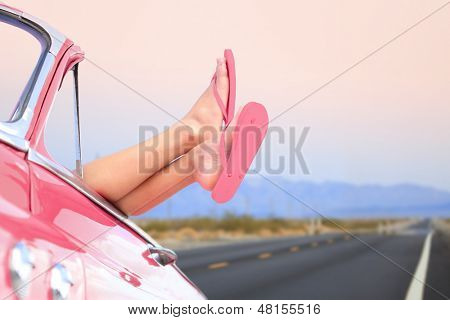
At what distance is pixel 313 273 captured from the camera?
555 cm

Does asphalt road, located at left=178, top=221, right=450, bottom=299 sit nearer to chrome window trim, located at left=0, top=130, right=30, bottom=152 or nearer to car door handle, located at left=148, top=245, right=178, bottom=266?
car door handle, located at left=148, top=245, right=178, bottom=266

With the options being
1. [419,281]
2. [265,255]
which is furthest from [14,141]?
[265,255]

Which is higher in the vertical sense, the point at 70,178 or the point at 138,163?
the point at 138,163

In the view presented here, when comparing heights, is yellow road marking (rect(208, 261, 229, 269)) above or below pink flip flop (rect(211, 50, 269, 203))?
above

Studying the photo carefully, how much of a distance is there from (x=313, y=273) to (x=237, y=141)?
4046 millimetres

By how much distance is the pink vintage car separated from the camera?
0.89 m

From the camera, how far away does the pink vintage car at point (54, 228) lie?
0.89m

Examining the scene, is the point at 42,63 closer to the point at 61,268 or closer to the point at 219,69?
the point at 61,268

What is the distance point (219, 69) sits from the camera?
1766 mm

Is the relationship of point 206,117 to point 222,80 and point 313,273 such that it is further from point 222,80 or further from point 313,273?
point 313,273

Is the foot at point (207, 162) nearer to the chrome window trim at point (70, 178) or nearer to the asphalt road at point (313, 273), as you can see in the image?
the chrome window trim at point (70, 178)

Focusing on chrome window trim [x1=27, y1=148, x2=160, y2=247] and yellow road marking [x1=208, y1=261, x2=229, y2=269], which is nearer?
chrome window trim [x1=27, y1=148, x2=160, y2=247]

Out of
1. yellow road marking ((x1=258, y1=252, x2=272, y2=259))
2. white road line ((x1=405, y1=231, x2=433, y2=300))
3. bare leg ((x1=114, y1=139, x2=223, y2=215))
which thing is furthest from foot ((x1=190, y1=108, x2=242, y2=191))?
yellow road marking ((x1=258, y1=252, x2=272, y2=259))

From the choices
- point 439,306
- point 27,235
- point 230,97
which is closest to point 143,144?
point 230,97
